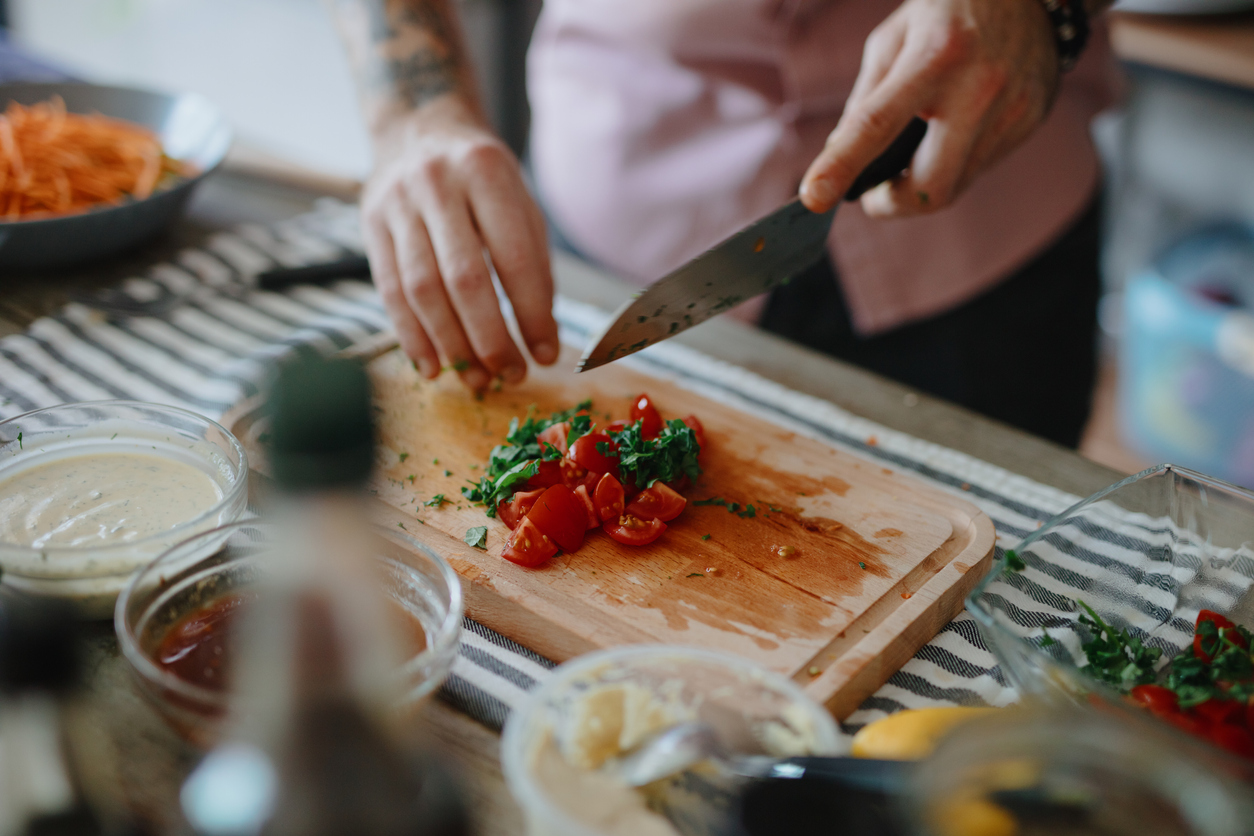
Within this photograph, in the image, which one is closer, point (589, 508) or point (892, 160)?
point (589, 508)

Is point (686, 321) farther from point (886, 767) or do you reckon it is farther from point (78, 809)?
point (78, 809)

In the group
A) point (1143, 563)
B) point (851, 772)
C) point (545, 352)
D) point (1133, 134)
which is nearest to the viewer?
point (851, 772)

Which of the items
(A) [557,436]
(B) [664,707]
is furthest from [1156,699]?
(A) [557,436]

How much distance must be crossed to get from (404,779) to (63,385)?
1.27m

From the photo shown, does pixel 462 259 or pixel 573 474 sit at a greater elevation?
pixel 462 259

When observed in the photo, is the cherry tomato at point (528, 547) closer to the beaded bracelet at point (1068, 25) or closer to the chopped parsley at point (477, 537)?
the chopped parsley at point (477, 537)

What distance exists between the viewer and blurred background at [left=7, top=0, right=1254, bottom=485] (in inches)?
126

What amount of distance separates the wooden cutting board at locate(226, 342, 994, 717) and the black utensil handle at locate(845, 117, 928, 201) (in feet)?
1.33

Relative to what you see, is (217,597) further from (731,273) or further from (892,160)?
(892,160)

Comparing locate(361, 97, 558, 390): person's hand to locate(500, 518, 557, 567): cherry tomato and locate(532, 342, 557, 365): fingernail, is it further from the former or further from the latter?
locate(500, 518, 557, 567): cherry tomato

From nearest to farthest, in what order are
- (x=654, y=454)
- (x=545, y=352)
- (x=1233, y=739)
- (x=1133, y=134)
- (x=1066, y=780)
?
(x=1066, y=780) → (x=1233, y=739) → (x=654, y=454) → (x=545, y=352) → (x=1133, y=134)

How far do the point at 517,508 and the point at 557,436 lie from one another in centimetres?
18

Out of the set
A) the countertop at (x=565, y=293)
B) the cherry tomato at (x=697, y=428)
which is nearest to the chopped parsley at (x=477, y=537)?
the countertop at (x=565, y=293)

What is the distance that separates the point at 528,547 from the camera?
121 cm
